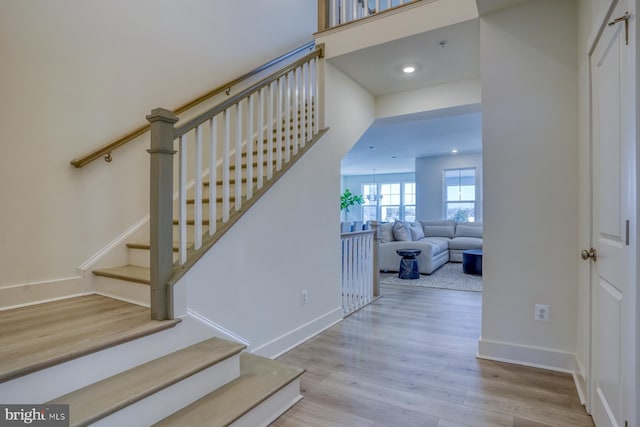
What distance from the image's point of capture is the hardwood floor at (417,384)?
5.75 ft

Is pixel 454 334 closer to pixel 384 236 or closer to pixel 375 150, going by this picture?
pixel 384 236

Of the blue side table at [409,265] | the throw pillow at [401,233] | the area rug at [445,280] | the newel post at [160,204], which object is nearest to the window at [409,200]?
the throw pillow at [401,233]

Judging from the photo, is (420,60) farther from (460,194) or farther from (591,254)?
(460,194)

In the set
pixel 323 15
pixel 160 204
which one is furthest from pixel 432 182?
pixel 160 204

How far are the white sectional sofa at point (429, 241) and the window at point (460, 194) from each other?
2.21 feet

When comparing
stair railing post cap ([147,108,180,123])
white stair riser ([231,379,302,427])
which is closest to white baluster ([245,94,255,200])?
stair railing post cap ([147,108,180,123])

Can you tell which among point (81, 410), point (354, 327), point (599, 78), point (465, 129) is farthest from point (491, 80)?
point (465, 129)

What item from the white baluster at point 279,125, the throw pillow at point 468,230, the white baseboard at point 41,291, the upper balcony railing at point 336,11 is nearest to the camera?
the white baseboard at point 41,291

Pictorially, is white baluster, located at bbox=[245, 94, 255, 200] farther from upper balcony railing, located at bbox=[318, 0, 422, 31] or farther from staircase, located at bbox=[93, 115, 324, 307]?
upper balcony railing, located at bbox=[318, 0, 422, 31]

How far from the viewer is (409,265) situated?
18.2 ft

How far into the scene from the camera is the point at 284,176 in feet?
8.70

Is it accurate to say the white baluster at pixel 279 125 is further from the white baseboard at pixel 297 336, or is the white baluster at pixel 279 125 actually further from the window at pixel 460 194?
the window at pixel 460 194

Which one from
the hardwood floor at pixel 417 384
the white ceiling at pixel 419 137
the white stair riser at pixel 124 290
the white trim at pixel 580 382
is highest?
the white ceiling at pixel 419 137

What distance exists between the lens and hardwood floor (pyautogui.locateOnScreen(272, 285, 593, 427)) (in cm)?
175
